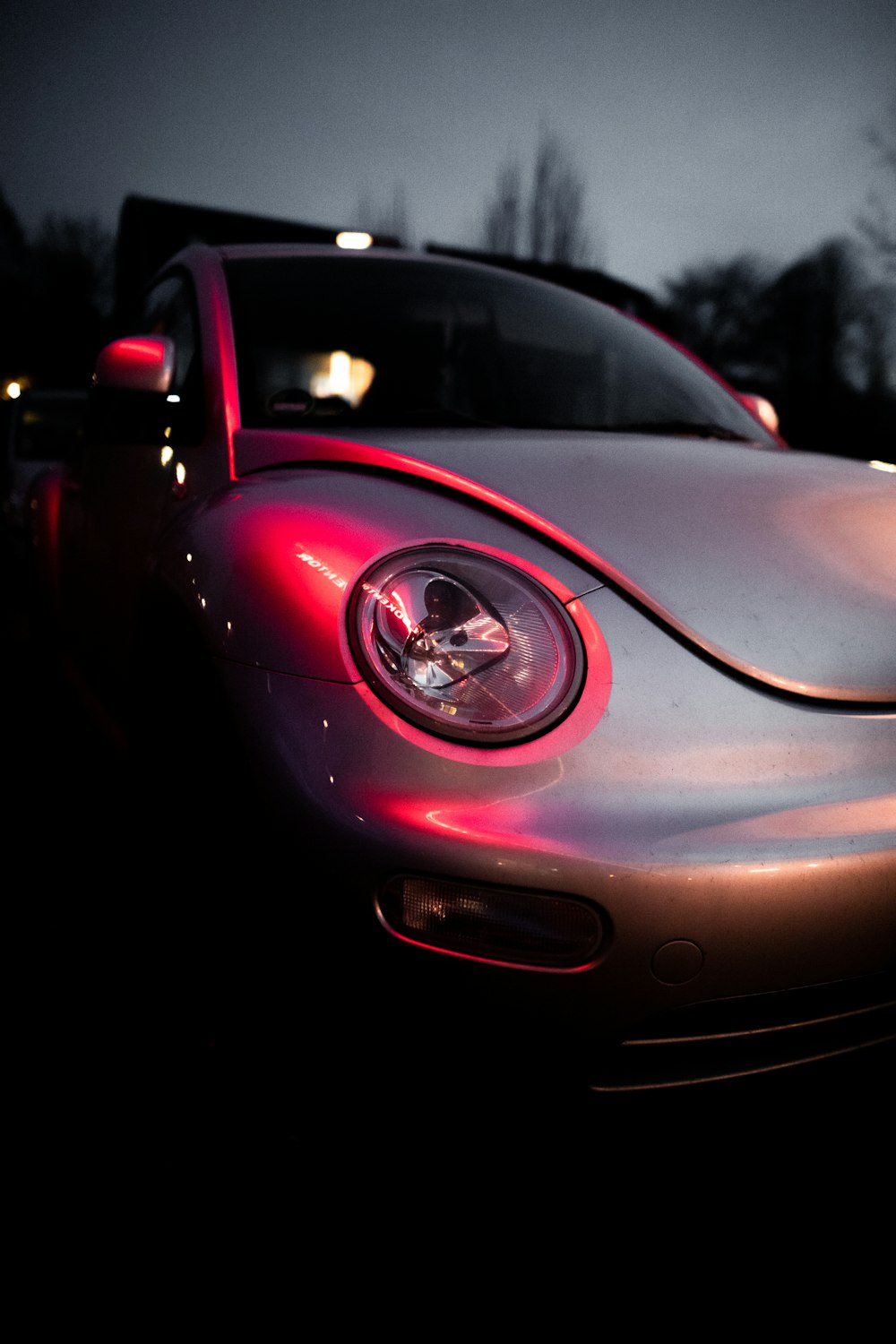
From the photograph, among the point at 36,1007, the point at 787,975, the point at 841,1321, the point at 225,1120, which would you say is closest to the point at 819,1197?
the point at 841,1321

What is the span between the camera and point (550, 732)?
1.21 metres

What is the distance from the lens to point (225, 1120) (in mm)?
1576

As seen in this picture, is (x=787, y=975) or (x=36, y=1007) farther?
(x=36, y=1007)

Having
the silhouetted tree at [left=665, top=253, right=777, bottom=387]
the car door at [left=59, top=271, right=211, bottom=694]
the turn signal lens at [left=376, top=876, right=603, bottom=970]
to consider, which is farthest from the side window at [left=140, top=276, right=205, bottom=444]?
the silhouetted tree at [left=665, top=253, right=777, bottom=387]

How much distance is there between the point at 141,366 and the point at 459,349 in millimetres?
825

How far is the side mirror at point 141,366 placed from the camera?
2053 mm

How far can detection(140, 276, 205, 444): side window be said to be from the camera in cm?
206

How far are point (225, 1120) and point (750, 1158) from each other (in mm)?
808

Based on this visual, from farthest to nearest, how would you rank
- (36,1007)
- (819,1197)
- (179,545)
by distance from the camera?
(36,1007) → (179,545) → (819,1197)

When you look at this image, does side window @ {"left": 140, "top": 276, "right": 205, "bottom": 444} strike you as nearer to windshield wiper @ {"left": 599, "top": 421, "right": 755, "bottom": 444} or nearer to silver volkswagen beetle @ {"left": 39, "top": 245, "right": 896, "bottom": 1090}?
silver volkswagen beetle @ {"left": 39, "top": 245, "right": 896, "bottom": 1090}

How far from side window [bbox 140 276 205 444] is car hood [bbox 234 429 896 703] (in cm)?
27

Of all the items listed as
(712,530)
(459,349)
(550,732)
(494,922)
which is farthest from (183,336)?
(494,922)

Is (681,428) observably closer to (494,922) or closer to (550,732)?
(550,732)

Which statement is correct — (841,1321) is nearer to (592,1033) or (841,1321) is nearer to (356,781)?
(592,1033)
